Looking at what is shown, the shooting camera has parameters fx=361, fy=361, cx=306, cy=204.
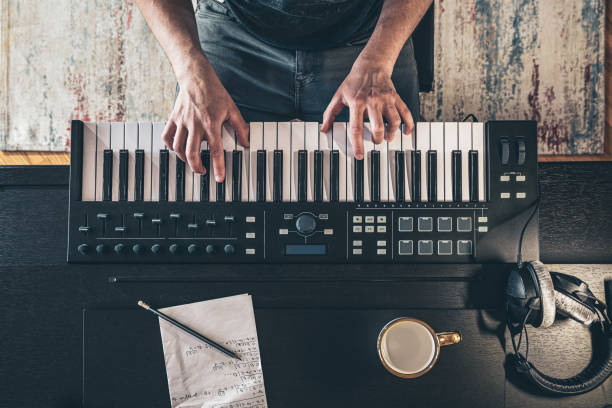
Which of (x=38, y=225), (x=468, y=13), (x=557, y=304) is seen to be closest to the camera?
(x=557, y=304)

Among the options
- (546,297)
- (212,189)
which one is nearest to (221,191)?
(212,189)

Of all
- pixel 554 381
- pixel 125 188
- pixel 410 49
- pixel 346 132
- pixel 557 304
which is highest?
pixel 410 49

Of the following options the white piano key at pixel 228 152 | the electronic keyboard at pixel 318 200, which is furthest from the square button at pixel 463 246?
the white piano key at pixel 228 152

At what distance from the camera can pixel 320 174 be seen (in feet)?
2.68

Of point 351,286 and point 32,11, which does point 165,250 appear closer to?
Answer: point 351,286

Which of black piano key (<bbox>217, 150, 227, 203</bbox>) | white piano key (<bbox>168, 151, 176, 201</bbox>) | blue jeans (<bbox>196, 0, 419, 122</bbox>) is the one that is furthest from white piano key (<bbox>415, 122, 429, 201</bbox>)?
white piano key (<bbox>168, 151, 176, 201</bbox>)

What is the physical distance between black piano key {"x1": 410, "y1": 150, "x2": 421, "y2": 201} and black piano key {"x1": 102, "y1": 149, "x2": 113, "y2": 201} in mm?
685

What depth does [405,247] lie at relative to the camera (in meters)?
0.81

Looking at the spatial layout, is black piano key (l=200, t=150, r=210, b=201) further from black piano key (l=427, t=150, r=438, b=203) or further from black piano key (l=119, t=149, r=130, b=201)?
black piano key (l=427, t=150, r=438, b=203)

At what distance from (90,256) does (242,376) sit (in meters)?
0.43

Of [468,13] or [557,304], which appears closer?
[557,304]

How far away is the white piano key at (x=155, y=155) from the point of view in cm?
82

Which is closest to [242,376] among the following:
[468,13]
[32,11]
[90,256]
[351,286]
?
→ [351,286]

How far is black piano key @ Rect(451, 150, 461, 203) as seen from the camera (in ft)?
2.68
